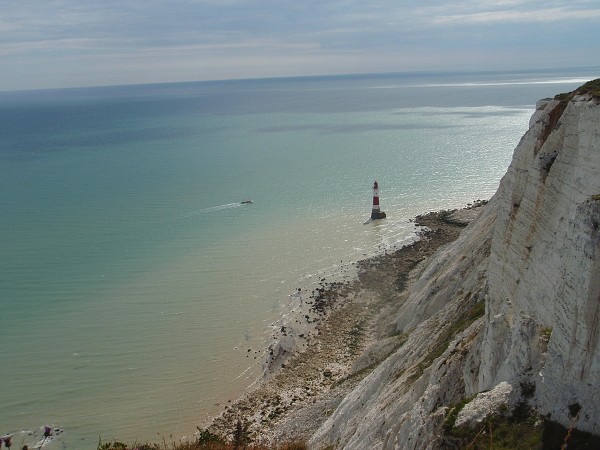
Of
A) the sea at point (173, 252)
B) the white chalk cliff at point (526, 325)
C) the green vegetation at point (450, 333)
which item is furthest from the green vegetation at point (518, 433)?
the sea at point (173, 252)

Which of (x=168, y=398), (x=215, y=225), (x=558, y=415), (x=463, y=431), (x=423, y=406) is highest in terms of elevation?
(x=558, y=415)

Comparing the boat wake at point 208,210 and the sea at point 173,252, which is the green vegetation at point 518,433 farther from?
the boat wake at point 208,210

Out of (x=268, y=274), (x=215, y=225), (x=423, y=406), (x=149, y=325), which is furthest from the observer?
(x=215, y=225)

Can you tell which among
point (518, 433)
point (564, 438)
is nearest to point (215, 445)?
point (518, 433)

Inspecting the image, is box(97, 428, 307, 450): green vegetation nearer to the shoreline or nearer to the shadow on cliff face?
the shoreline

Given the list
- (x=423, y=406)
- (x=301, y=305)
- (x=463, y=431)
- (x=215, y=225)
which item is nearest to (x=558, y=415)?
(x=463, y=431)

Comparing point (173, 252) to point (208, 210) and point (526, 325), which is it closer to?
point (208, 210)

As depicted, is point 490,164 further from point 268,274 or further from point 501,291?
point 501,291
